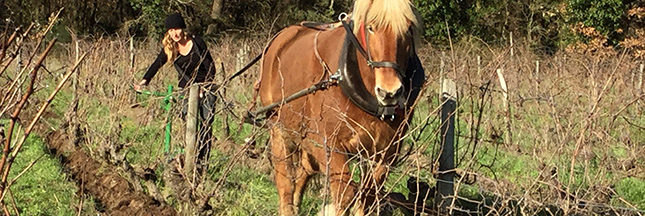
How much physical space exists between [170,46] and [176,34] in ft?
0.71

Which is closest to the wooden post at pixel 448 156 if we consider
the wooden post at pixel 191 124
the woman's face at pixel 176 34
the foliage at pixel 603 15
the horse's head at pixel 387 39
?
the horse's head at pixel 387 39

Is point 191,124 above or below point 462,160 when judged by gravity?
above

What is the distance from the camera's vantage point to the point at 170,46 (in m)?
7.59

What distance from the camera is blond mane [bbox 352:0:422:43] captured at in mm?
4789

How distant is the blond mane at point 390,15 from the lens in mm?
4789

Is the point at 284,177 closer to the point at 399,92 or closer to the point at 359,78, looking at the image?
the point at 359,78

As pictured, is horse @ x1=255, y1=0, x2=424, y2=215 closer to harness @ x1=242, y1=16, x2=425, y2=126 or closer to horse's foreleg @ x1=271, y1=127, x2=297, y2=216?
harness @ x1=242, y1=16, x2=425, y2=126

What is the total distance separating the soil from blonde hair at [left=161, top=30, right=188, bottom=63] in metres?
1.19

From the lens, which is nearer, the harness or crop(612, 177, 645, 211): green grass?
the harness

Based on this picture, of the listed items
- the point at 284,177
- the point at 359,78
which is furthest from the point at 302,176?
the point at 359,78

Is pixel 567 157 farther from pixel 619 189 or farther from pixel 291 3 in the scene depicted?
pixel 291 3

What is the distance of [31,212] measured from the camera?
5.80 m

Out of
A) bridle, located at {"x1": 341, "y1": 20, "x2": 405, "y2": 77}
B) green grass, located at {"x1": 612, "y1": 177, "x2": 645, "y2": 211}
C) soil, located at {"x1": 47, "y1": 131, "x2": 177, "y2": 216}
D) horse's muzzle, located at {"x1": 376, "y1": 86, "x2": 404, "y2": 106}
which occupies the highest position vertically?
bridle, located at {"x1": 341, "y1": 20, "x2": 405, "y2": 77}

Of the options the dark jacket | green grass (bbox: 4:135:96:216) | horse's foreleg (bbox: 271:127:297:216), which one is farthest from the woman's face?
horse's foreleg (bbox: 271:127:297:216)
